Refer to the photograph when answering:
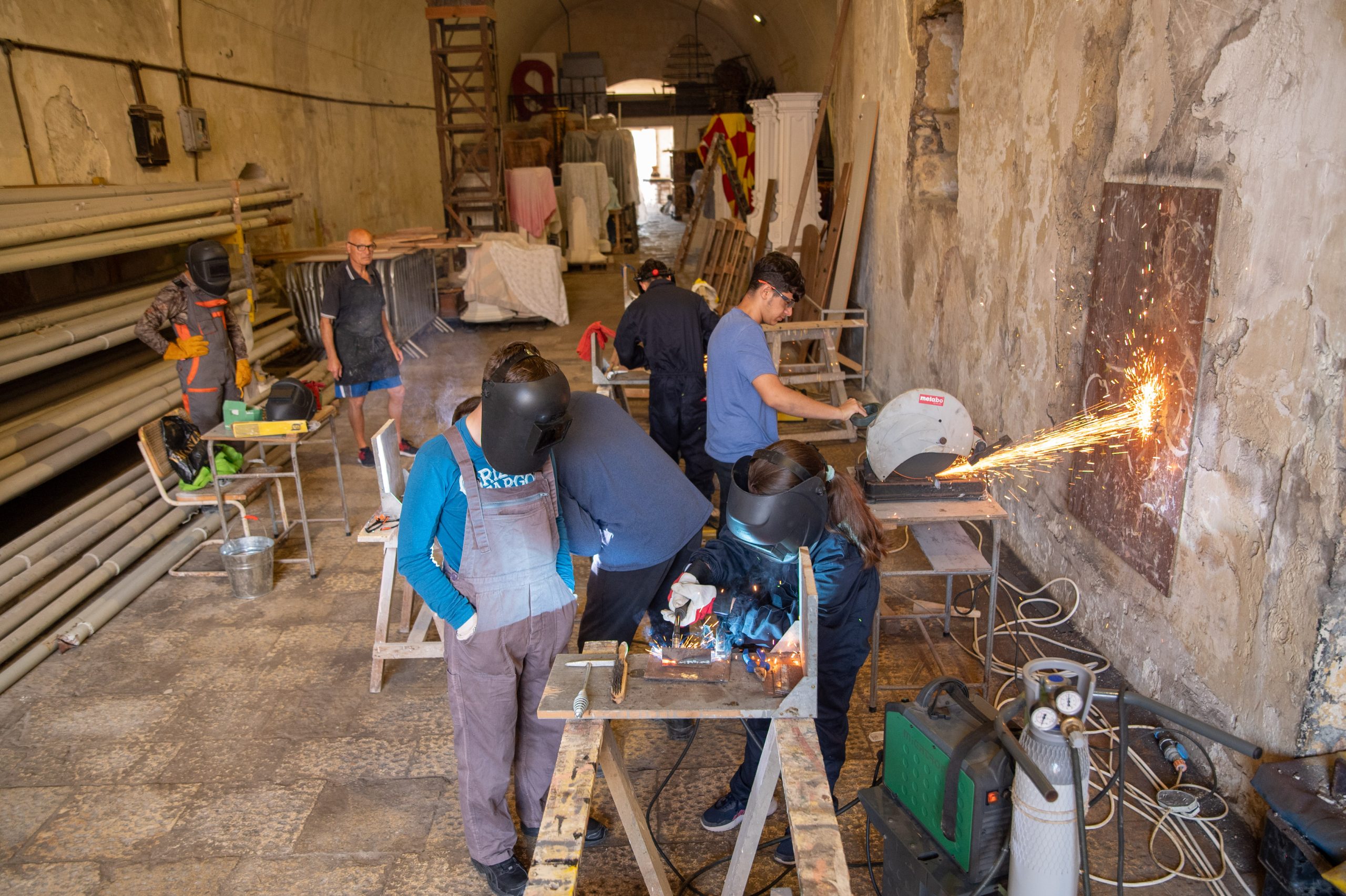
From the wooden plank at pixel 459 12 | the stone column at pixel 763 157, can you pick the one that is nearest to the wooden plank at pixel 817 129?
the stone column at pixel 763 157

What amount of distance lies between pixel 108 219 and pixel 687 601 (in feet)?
18.6

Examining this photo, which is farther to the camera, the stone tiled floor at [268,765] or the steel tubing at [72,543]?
the steel tubing at [72,543]

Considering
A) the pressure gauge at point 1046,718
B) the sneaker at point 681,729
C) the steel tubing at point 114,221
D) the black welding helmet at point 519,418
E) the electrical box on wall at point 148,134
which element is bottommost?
the sneaker at point 681,729

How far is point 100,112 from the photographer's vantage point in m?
7.54

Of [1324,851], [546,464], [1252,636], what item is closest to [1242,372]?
[1252,636]

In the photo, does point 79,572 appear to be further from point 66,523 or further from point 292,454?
point 292,454

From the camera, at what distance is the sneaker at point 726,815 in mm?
3203

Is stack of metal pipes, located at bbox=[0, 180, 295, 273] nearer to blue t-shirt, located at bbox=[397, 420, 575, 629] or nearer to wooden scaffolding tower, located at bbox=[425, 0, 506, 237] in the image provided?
blue t-shirt, located at bbox=[397, 420, 575, 629]

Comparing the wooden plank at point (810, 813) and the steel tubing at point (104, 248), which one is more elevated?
the steel tubing at point (104, 248)

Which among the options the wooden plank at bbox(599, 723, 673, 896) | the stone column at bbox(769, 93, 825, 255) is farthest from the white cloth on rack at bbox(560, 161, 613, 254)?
the wooden plank at bbox(599, 723, 673, 896)

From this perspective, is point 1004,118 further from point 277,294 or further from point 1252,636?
point 277,294

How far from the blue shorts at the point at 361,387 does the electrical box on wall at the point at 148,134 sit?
126 inches

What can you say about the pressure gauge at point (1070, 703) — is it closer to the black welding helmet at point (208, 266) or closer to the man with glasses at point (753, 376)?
the man with glasses at point (753, 376)

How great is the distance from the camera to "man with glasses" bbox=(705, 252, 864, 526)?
13.1 ft
